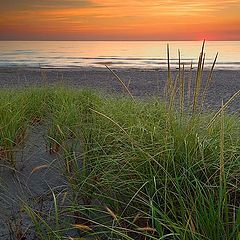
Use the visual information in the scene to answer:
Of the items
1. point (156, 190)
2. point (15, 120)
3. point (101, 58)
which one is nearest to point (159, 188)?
point (156, 190)

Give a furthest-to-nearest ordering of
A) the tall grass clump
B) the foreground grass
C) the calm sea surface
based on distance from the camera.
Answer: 1. the calm sea surface
2. the tall grass clump
3. the foreground grass

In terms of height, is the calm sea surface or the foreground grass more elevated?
the foreground grass

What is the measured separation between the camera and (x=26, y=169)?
133 inches

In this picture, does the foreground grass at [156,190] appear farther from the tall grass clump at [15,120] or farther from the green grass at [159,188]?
the tall grass clump at [15,120]

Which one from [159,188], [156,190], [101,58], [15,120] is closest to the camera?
[156,190]

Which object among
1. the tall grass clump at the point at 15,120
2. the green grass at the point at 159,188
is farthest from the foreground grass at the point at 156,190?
the tall grass clump at the point at 15,120

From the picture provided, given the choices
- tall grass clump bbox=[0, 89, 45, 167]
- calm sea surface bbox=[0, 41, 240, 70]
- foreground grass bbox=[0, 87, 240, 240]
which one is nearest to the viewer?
foreground grass bbox=[0, 87, 240, 240]

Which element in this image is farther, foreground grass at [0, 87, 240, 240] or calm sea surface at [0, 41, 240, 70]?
calm sea surface at [0, 41, 240, 70]

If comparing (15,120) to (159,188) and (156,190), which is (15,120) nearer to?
(159,188)

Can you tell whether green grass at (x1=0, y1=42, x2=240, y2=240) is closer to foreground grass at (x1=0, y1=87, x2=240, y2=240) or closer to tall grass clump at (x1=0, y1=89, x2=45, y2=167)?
foreground grass at (x1=0, y1=87, x2=240, y2=240)

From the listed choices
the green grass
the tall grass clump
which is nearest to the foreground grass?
the green grass

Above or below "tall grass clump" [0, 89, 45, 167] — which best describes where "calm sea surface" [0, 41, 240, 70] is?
below

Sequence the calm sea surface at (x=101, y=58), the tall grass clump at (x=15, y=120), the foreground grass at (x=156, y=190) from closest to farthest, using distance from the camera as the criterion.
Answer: the foreground grass at (x=156, y=190) < the tall grass clump at (x=15, y=120) < the calm sea surface at (x=101, y=58)

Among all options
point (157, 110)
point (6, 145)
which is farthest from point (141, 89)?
point (6, 145)
